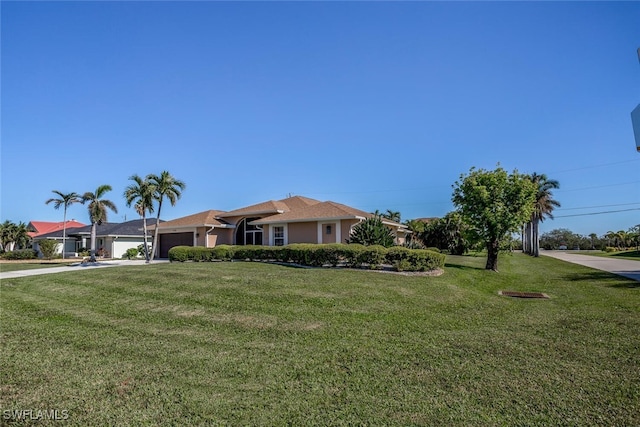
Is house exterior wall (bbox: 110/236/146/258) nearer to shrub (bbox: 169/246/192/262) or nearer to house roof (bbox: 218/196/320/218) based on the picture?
house roof (bbox: 218/196/320/218)

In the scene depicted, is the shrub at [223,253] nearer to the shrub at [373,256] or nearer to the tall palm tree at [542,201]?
the shrub at [373,256]

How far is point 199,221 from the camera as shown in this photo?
90.5 feet

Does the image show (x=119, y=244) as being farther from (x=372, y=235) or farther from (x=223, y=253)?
(x=372, y=235)

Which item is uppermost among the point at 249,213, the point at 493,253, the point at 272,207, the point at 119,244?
the point at 272,207

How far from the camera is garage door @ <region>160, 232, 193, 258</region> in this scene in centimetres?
2933

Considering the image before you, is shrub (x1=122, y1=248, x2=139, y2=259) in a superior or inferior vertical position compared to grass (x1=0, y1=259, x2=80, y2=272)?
Result: superior

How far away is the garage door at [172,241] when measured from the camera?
29.3 metres

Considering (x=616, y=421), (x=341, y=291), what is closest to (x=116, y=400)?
(x=616, y=421)

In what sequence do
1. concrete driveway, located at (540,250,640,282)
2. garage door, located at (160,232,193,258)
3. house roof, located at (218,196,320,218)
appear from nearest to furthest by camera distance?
1. concrete driveway, located at (540,250,640,282)
2. house roof, located at (218,196,320,218)
3. garage door, located at (160,232,193,258)

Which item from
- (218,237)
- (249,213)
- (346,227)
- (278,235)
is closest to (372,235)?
(346,227)

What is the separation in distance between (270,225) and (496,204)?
14.0 meters

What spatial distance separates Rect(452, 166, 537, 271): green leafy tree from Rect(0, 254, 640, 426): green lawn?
778 centimetres

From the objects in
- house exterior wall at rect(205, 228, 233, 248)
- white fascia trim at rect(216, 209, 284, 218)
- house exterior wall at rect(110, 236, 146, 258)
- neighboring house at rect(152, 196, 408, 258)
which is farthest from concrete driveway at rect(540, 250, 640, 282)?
house exterior wall at rect(110, 236, 146, 258)

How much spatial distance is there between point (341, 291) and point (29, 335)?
7.15 metres
